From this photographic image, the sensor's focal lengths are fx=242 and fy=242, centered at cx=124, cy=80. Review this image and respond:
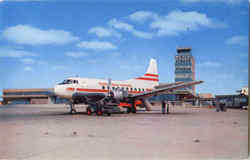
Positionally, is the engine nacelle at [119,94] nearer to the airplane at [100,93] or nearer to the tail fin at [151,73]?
the airplane at [100,93]

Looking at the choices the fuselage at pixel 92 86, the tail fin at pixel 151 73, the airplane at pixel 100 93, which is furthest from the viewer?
the tail fin at pixel 151 73

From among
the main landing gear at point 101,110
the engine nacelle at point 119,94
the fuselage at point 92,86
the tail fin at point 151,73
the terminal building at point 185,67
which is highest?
the terminal building at point 185,67

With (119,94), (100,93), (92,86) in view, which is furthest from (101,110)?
(119,94)

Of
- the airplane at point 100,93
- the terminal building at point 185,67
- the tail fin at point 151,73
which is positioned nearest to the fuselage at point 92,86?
the airplane at point 100,93

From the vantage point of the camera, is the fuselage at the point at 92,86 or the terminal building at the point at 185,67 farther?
the terminal building at the point at 185,67

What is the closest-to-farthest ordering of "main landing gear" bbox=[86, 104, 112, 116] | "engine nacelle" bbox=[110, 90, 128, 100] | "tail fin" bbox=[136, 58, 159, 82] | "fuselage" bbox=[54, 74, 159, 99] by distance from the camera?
"main landing gear" bbox=[86, 104, 112, 116] < "fuselage" bbox=[54, 74, 159, 99] < "engine nacelle" bbox=[110, 90, 128, 100] < "tail fin" bbox=[136, 58, 159, 82]

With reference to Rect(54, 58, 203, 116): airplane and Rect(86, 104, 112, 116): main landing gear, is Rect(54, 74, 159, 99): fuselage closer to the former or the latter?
Rect(54, 58, 203, 116): airplane

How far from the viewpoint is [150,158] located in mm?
6227

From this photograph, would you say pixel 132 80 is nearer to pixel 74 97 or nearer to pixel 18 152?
pixel 74 97

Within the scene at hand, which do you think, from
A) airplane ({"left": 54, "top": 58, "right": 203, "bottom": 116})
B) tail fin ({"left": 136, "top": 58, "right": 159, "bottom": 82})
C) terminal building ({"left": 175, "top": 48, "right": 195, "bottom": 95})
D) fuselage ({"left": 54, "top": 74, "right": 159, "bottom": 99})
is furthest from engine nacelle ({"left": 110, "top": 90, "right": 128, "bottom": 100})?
terminal building ({"left": 175, "top": 48, "right": 195, "bottom": 95})

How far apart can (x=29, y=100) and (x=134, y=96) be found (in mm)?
92238

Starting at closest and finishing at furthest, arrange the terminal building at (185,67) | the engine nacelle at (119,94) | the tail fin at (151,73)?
the engine nacelle at (119,94) < the tail fin at (151,73) < the terminal building at (185,67)

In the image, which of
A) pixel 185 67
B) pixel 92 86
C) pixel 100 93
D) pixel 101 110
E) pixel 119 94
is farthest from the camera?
pixel 185 67

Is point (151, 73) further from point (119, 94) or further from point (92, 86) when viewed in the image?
point (92, 86)
